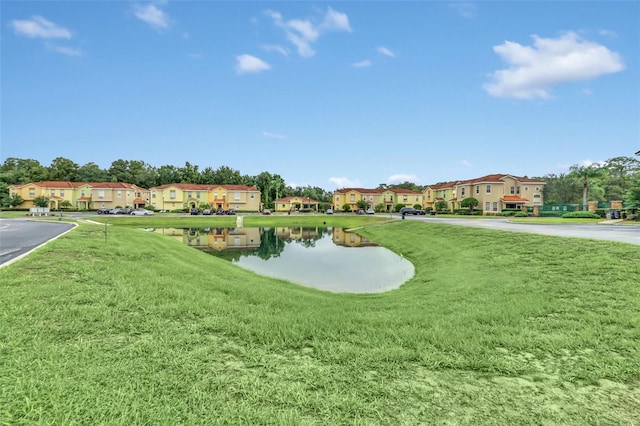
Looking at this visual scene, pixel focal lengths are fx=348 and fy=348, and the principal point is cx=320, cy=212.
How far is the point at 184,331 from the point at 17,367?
6.35ft

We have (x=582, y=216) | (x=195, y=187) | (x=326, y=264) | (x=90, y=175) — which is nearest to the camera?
(x=326, y=264)

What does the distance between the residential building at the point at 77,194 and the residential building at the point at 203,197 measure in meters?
6.18

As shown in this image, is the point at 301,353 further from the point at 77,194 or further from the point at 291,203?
the point at 291,203

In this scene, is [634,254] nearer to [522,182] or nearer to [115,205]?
[522,182]

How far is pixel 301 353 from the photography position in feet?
15.5

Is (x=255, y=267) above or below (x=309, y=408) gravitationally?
below

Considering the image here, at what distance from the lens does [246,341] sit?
16.5 ft

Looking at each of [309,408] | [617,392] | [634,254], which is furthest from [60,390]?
[634,254]

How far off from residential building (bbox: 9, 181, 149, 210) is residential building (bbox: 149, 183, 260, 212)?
6178 mm

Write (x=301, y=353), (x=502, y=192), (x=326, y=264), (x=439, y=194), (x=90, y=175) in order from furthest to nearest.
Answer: (x=90, y=175), (x=439, y=194), (x=502, y=192), (x=326, y=264), (x=301, y=353)

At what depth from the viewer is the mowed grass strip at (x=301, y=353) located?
131 inches

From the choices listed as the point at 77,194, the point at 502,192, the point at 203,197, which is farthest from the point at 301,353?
the point at 77,194

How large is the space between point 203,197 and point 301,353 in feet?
267

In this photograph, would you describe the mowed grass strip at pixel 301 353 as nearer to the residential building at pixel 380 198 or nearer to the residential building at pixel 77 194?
the residential building at pixel 77 194
